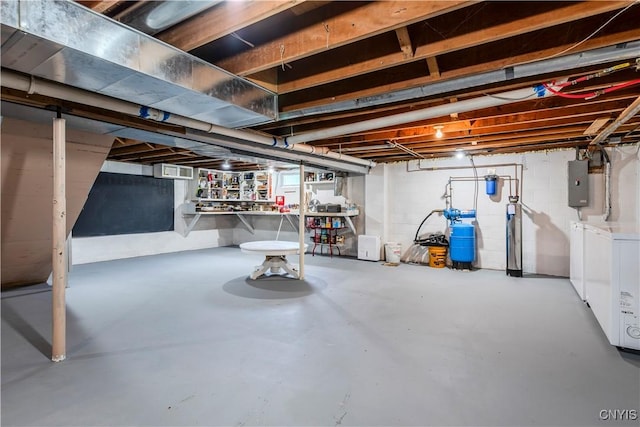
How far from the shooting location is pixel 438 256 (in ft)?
19.8

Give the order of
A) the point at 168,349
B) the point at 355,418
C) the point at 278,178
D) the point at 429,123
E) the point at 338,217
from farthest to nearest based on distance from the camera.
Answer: the point at 278,178 → the point at 338,217 → the point at 429,123 → the point at 168,349 → the point at 355,418

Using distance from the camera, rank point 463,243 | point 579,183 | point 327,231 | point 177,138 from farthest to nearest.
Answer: point 327,231, point 463,243, point 579,183, point 177,138

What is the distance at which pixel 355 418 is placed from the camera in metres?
1.75

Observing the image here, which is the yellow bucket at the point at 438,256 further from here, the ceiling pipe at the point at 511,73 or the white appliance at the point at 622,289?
the ceiling pipe at the point at 511,73

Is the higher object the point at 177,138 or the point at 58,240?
the point at 177,138

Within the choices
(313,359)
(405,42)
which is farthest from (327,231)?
(405,42)

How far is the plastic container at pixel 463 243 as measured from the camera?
5.64 m

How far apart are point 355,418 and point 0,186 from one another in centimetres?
424

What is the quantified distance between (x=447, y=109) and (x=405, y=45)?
1087 millimetres

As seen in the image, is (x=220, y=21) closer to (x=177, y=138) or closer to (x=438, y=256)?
(x=177, y=138)

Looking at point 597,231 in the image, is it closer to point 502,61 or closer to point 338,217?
point 502,61

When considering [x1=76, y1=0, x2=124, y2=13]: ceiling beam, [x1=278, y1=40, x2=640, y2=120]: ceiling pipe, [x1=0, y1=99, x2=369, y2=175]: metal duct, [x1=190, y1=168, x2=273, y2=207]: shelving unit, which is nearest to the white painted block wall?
[x1=0, y1=99, x2=369, y2=175]: metal duct

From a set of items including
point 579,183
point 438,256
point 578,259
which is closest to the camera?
point 578,259

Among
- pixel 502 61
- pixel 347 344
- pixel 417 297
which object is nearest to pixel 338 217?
pixel 417 297
